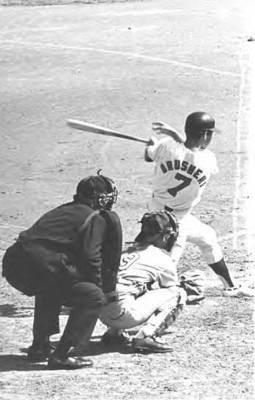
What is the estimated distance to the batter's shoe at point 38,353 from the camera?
8883 mm

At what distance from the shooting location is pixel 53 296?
8680mm

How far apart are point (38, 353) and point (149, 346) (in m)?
0.86

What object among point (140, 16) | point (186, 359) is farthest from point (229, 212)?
point (140, 16)

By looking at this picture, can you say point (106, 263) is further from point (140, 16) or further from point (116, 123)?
point (140, 16)

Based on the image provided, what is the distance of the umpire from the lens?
852cm

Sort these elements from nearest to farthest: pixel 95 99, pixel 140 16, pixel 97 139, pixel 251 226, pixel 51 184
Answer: pixel 251 226
pixel 51 184
pixel 97 139
pixel 95 99
pixel 140 16

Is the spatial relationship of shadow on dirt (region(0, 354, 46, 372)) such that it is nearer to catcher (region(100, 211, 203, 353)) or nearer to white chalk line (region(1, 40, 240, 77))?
catcher (region(100, 211, 203, 353))

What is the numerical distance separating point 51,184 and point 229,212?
258 centimetres

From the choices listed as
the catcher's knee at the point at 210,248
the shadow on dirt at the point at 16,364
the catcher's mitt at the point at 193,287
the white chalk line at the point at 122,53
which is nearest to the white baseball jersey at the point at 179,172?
the catcher's knee at the point at 210,248

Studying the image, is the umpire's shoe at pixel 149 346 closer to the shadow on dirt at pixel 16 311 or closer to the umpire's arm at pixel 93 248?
the umpire's arm at pixel 93 248

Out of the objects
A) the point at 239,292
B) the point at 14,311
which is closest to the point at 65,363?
the point at 14,311

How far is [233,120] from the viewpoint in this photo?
17.5 meters

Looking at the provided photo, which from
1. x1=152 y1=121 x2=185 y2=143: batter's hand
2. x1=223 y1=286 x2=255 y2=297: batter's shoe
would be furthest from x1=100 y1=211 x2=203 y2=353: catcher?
x1=223 y1=286 x2=255 y2=297: batter's shoe

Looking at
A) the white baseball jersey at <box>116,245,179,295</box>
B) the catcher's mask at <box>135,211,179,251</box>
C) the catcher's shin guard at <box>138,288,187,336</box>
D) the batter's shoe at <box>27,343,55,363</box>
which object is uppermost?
the catcher's mask at <box>135,211,179,251</box>
